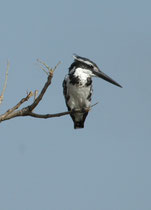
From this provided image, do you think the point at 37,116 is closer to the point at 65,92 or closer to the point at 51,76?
the point at 51,76

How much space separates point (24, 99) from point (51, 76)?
1.51ft

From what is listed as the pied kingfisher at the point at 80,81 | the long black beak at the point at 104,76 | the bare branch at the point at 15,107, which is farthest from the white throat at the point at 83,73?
the bare branch at the point at 15,107

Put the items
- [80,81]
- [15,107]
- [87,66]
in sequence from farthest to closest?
[87,66]
[80,81]
[15,107]

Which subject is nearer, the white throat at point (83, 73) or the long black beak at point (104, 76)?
the white throat at point (83, 73)

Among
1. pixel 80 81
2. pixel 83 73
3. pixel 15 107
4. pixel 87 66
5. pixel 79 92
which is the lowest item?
→ pixel 15 107

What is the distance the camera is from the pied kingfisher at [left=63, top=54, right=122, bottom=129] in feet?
28.5

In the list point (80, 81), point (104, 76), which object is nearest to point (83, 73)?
point (80, 81)

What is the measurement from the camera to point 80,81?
866 cm

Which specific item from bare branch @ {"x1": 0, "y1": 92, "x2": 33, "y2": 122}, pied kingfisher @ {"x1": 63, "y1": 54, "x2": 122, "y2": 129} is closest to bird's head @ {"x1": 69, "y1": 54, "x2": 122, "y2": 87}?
pied kingfisher @ {"x1": 63, "y1": 54, "x2": 122, "y2": 129}

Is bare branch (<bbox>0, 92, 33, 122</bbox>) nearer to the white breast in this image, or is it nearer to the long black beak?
the white breast

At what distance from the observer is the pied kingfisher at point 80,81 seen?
28.5 feet

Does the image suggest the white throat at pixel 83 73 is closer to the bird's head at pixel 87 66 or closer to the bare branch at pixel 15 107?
the bird's head at pixel 87 66

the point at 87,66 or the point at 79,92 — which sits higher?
the point at 87,66

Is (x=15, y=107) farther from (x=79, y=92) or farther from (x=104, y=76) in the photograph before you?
(x=104, y=76)
